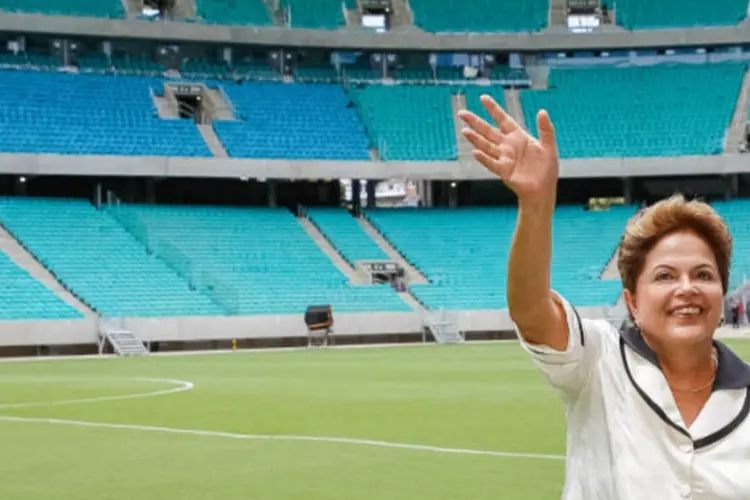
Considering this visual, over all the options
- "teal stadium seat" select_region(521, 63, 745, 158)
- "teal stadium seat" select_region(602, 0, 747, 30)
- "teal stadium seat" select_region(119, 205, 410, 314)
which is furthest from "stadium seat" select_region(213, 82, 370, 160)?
"teal stadium seat" select_region(602, 0, 747, 30)

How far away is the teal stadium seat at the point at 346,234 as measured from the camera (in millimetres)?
54781

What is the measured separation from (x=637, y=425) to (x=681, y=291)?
15.4 inches

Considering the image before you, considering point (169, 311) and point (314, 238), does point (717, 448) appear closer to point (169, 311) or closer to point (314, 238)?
point (169, 311)

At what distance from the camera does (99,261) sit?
47.4m

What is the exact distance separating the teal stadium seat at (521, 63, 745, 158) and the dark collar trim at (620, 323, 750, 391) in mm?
57535

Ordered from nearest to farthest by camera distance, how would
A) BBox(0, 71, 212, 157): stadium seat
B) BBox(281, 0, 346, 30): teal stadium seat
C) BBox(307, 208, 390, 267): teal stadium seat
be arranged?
BBox(0, 71, 212, 157): stadium seat, BBox(307, 208, 390, 267): teal stadium seat, BBox(281, 0, 346, 30): teal stadium seat

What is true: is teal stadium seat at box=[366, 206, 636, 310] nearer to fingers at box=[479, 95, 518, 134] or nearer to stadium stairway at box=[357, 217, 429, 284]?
stadium stairway at box=[357, 217, 429, 284]

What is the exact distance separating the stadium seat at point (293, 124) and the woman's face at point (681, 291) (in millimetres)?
54002

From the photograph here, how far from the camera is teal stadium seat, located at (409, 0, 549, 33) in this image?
6644cm

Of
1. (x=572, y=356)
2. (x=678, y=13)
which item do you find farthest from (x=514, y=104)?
(x=572, y=356)

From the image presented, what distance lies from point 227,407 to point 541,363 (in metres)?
15.6

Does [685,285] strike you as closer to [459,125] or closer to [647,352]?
[647,352]

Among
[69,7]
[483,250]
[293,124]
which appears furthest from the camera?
[293,124]

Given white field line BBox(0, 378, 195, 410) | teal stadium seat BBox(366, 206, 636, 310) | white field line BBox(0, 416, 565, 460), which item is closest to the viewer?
white field line BBox(0, 416, 565, 460)
